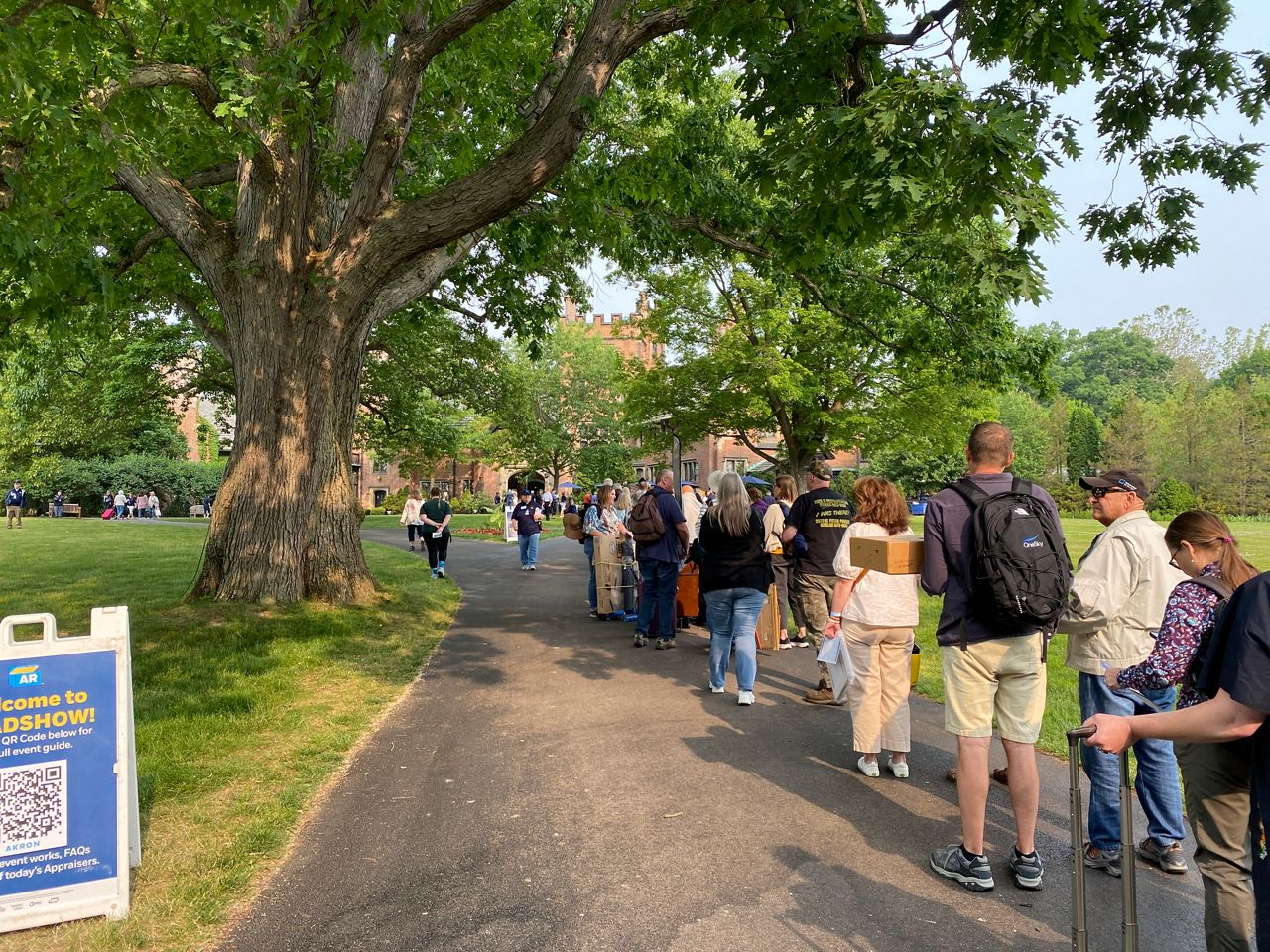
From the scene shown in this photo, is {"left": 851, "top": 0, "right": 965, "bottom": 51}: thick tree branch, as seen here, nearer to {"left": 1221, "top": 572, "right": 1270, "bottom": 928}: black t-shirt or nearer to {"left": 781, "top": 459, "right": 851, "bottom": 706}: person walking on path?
{"left": 781, "top": 459, "right": 851, "bottom": 706}: person walking on path

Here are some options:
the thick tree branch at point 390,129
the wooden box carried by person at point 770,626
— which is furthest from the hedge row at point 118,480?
the wooden box carried by person at point 770,626

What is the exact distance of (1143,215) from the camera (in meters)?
6.97

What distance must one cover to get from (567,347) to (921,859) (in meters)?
58.5

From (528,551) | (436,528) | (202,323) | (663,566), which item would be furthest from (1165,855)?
(528,551)

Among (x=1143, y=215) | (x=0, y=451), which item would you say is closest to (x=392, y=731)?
(x=1143, y=215)

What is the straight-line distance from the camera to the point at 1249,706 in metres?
1.85

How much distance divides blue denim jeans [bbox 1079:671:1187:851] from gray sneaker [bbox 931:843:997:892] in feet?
2.11

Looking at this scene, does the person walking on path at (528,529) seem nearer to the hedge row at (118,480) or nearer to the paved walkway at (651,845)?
the paved walkway at (651,845)

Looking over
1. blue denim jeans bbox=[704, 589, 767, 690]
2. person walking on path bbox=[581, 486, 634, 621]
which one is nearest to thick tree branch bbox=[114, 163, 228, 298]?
person walking on path bbox=[581, 486, 634, 621]

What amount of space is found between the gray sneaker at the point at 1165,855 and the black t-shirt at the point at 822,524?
168 inches

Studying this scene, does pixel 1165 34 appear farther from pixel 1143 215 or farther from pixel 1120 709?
pixel 1120 709

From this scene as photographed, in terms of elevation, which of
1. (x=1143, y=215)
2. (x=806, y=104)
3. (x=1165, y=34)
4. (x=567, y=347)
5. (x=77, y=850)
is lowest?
(x=77, y=850)

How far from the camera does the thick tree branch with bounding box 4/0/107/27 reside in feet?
18.0

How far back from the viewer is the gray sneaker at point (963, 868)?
3.57 meters
